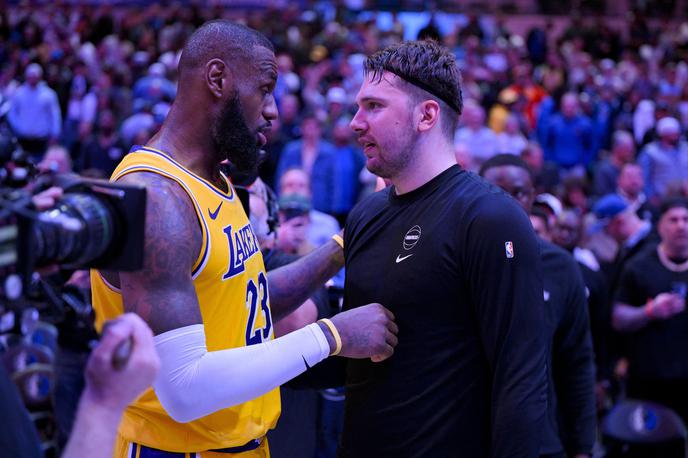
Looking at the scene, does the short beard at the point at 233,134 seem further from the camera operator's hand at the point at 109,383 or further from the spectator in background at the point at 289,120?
the spectator in background at the point at 289,120

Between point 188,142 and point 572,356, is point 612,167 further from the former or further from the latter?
point 188,142

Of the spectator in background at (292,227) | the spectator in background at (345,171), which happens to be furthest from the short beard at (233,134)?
the spectator in background at (345,171)

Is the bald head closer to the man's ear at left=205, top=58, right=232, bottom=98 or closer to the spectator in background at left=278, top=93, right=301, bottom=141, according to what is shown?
the man's ear at left=205, top=58, right=232, bottom=98

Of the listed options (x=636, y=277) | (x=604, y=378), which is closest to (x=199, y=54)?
(x=636, y=277)

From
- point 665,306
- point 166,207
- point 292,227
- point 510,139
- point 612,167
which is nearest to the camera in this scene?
point 166,207

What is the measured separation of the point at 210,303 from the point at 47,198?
1.02 m

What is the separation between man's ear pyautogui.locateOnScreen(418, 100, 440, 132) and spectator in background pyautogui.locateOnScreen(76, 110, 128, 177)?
361 inches

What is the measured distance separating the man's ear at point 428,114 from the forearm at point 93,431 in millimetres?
1589

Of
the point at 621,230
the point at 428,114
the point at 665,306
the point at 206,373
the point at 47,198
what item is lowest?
the point at 665,306

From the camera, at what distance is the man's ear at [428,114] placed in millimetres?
3129

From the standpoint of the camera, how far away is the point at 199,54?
3.08 meters

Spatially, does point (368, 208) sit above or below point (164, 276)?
above

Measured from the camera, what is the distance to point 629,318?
6.89m

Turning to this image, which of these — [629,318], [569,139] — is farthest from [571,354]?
[569,139]
